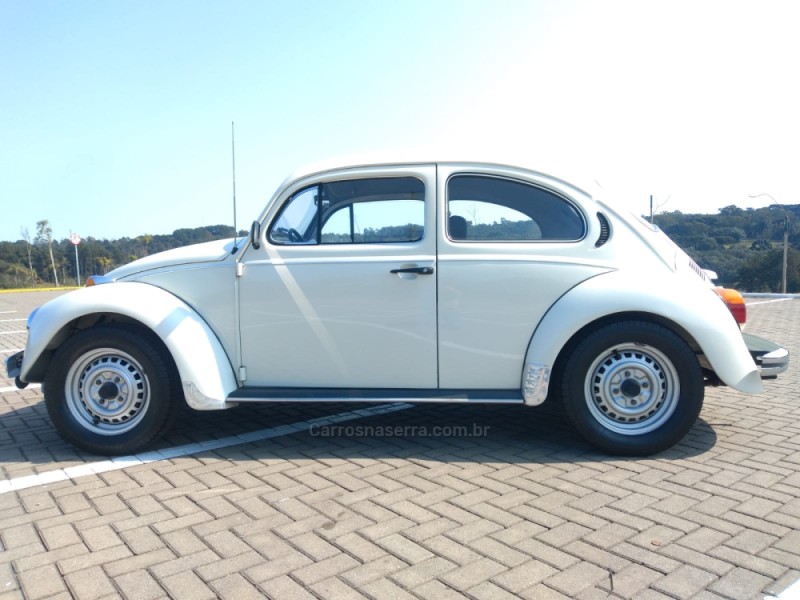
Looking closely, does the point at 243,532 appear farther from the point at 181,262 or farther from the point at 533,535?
the point at 181,262

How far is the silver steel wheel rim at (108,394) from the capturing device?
420 centimetres

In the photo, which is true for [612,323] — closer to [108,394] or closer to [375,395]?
[375,395]

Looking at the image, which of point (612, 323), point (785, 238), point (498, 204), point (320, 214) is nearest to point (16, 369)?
point (320, 214)

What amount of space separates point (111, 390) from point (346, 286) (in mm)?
1765

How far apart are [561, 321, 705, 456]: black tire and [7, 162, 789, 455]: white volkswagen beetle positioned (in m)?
0.01

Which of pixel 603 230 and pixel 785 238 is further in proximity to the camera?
pixel 785 238

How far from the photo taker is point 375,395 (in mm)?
4086

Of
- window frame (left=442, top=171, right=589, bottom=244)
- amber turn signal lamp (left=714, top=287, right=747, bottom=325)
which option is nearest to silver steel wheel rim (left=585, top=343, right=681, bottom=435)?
amber turn signal lamp (left=714, top=287, right=747, bottom=325)

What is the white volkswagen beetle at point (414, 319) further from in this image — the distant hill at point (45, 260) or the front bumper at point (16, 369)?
the distant hill at point (45, 260)

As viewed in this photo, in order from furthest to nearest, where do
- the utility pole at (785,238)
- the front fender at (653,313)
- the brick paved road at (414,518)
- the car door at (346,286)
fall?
the utility pole at (785,238), the car door at (346,286), the front fender at (653,313), the brick paved road at (414,518)

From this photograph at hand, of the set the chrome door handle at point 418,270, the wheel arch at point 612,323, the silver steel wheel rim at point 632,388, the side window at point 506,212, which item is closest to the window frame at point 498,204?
the side window at point 506,212

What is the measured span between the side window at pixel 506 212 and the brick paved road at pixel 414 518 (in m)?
1.48

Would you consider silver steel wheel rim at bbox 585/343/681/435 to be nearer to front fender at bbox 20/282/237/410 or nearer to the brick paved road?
→ the brick paved road

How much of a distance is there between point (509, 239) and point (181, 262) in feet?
7.59
